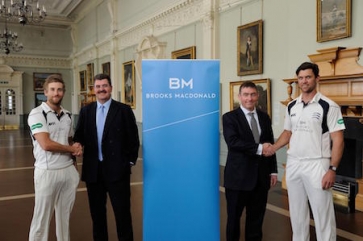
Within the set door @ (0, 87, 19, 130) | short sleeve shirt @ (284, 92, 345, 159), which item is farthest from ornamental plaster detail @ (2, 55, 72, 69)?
short sleeve shirt @ (284, 92, 345, 159)

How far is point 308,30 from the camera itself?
6105mm

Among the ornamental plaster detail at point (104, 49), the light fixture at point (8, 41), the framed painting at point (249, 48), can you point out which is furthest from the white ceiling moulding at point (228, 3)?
the light fixture at point (8, 41)

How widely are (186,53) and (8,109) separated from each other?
17217mm

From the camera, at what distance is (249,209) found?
11.4ft

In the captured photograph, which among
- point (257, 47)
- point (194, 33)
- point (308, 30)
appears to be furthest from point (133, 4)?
point (308, 30)

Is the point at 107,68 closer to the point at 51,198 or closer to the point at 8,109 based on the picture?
the point at 8,109

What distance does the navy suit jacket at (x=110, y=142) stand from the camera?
3.33m

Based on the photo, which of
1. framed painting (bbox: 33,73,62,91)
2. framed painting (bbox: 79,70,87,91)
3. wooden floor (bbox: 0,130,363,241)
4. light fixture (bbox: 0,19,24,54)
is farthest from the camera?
framed painting (bbox: 33,73,62,91)

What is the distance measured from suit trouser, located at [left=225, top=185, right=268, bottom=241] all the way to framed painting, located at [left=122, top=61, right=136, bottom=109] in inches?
422

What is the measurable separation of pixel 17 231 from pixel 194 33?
23.7ft

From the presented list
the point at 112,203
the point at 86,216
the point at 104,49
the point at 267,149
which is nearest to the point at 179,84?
the point at 267,149

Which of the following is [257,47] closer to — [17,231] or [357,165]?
[357,165]

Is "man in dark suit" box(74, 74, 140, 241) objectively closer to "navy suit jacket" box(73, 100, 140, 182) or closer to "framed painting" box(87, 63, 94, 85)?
"navy suit jacket" box(73, 100, 140, 182)

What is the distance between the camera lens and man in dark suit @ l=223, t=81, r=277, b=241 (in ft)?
10.7
